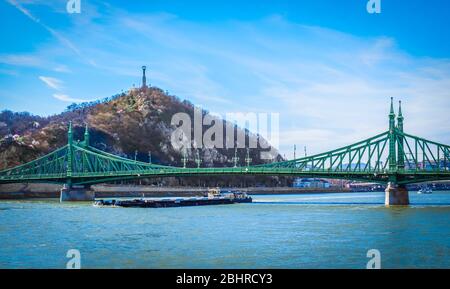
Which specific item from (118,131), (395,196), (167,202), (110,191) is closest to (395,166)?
(395,196)

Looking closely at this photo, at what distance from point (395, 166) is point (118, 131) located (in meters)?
97.1

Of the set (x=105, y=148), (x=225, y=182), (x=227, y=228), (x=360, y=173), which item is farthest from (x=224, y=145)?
(x=227, y=228)

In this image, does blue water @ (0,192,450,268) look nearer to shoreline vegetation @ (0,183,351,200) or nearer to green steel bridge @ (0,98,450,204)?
green steel bridge @ (0,98,450,204)

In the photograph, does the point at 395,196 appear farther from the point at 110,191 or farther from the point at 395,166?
the point at 110,191

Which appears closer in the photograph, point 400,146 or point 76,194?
point 400,146

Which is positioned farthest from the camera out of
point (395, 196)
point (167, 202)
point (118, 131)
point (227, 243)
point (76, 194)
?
point (118, 131)

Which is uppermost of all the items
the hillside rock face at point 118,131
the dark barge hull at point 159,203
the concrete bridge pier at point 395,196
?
the hillside rock face at point 118,131

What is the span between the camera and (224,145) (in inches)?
7343

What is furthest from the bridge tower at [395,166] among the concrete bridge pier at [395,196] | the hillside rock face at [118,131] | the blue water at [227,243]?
the hillside rock face at [118,131]

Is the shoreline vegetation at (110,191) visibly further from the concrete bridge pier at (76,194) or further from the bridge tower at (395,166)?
the bridge tower at (395,166)

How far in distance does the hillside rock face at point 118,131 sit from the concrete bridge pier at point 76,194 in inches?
1219

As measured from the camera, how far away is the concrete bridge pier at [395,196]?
70.6 m

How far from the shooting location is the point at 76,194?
3656 inches
